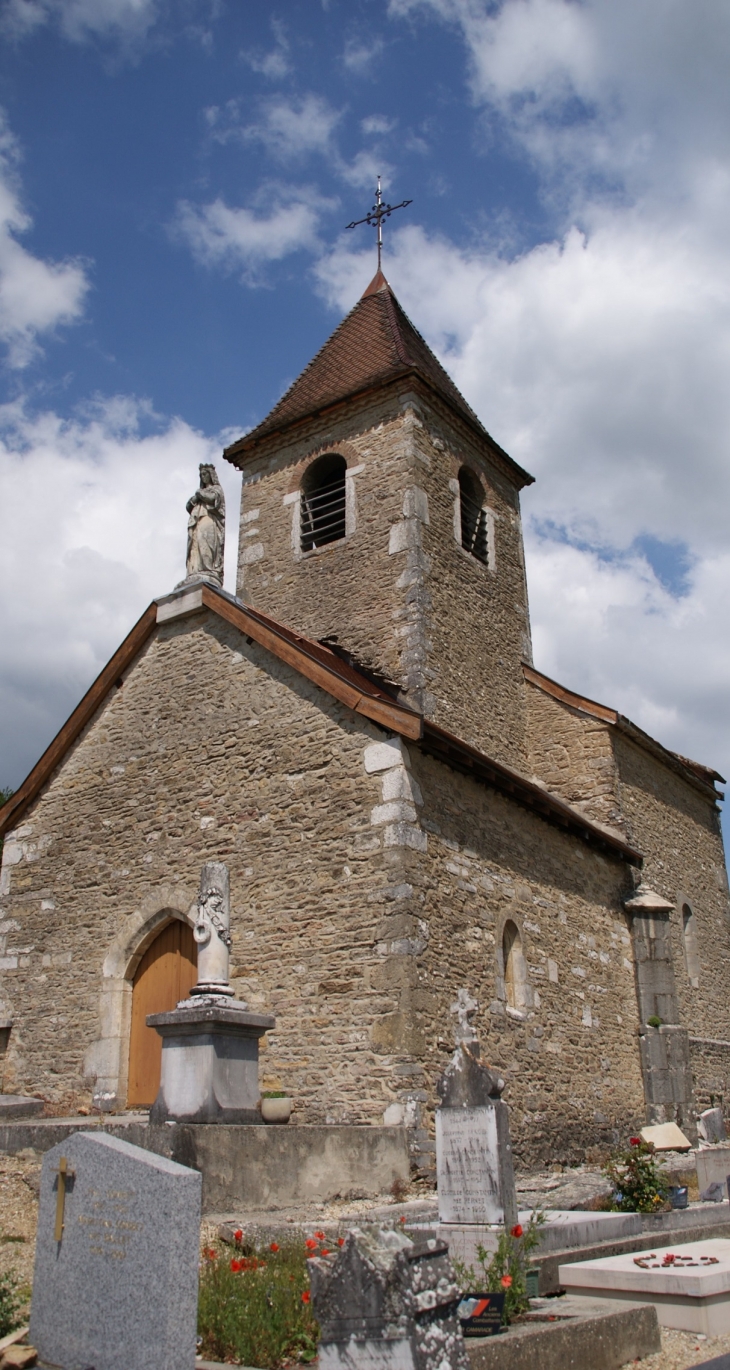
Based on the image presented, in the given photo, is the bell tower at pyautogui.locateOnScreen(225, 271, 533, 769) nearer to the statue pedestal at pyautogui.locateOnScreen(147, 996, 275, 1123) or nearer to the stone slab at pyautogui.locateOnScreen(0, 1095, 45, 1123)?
the statue pedestal at pyautogui.locateOnScreen(147, 996, 275, 1123)

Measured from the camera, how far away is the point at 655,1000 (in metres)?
13.9

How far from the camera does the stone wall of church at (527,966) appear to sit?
955cm

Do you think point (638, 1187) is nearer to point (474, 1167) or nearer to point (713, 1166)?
point (713, 1166)

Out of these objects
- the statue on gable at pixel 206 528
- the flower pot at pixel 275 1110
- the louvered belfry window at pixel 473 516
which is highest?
the louvered belfry window at pixel 473 516

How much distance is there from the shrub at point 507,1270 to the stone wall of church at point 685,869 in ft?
31.6

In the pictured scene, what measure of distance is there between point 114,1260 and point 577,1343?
2.11 m

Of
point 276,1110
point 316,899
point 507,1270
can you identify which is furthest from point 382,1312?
point 316,899

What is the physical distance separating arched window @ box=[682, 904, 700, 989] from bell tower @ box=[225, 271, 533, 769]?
391cm

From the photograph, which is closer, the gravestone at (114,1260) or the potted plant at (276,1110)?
the gravestone at (114,1260)

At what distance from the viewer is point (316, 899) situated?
10102mm

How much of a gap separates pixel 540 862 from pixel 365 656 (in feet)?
12.6

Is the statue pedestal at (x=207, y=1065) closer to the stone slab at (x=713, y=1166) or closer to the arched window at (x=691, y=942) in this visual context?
the stone slab at (x=713, y=1166)

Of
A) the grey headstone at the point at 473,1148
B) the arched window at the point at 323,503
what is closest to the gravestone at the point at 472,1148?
the grey headstone at the point at 473,1148

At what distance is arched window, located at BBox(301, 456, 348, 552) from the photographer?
15.9 metres
